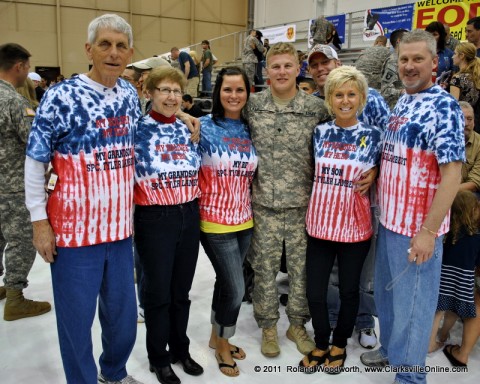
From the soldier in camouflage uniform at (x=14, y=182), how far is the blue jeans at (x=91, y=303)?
1.29 meters

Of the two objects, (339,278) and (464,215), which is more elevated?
(464,215)

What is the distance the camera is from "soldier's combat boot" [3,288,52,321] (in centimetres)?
313

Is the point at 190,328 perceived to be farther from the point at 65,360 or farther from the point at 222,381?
the point at 65,360

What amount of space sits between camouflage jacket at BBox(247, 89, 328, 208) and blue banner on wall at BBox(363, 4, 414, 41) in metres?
7.63

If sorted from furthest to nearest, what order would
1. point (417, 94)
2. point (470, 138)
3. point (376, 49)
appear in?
point (376, 49) → point (470, 138) → point (417, 94)

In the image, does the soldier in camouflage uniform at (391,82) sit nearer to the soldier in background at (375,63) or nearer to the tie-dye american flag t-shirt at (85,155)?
the soldier in background at (375,63)

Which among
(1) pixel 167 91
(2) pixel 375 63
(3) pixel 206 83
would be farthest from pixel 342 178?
(3) pixel 206 83

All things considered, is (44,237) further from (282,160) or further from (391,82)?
(391,82)

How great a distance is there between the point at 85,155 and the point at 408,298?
67.9 inches

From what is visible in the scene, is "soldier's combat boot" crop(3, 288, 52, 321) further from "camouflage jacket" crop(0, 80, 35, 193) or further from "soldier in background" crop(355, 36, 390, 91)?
"soldier in background" crop(355, 36, 390, 91)

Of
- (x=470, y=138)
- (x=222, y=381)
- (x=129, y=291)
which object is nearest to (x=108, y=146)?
(x=129, y=291)

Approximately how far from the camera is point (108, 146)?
1.94m

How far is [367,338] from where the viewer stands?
2861 millimetres

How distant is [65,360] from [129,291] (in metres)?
0.42
